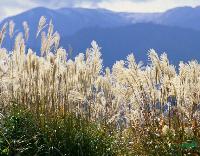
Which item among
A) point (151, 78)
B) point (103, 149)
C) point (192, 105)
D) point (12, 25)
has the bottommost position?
point (103, 149)

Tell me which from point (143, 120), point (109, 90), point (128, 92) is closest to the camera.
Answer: point (143, 120)

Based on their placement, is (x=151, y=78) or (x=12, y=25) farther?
(x=12, y=25)

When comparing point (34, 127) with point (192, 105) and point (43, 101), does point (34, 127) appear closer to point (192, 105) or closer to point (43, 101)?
point (43, 101)

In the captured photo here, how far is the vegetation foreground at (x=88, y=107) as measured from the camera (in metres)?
6.62

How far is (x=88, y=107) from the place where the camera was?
25.5 ft

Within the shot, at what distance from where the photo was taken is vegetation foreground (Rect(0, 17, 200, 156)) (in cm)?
662

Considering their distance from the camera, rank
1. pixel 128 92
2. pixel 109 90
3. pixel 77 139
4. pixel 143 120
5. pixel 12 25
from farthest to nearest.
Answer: pixel 109 90 → pixel 12 25 → pixel 128 92 → pixel 143 120 → pixel 77 139

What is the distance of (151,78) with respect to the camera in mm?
7258

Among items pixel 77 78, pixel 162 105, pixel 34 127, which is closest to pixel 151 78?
pixel 162 105

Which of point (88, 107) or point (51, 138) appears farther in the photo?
point (88, 107)

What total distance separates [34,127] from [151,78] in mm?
1779

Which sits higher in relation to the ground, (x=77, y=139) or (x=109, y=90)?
(x=109, y=90)

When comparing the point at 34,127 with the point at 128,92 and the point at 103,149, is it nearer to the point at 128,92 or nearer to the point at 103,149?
the point at 103,149

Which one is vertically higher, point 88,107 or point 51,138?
point 88,107
